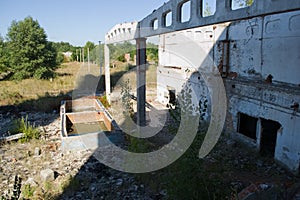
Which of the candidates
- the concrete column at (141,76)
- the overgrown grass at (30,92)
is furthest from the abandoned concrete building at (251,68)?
the overgrown grass at (30,92)

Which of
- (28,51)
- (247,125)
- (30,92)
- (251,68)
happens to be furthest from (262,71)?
(28,51)

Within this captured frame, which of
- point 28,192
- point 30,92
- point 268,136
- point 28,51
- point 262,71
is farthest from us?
point 28,51

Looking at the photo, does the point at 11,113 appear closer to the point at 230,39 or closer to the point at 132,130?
the point at 132,130

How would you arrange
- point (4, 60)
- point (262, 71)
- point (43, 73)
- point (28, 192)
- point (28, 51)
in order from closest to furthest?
1. point (28, 192)
2. point (262, 71)
3. point (28, 51)
4. point (43, 73)
5. point (4, 60)

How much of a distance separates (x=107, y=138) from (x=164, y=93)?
452cm

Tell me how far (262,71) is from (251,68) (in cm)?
34

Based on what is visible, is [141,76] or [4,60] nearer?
[141,76]

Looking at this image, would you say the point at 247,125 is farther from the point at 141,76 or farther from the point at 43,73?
the point at 43,73

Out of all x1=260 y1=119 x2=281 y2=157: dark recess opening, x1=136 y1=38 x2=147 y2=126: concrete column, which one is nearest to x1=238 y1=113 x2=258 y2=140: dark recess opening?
x1=260 y1=119 x2=281 y2=157: dark recess opening

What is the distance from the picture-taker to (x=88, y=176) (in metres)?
4.44

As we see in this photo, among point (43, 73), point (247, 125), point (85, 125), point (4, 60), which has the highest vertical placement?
A: point (4, 60)

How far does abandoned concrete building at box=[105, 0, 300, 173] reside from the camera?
4113 mm

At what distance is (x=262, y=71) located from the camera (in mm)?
4992

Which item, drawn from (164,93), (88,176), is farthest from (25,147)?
(164,93)
